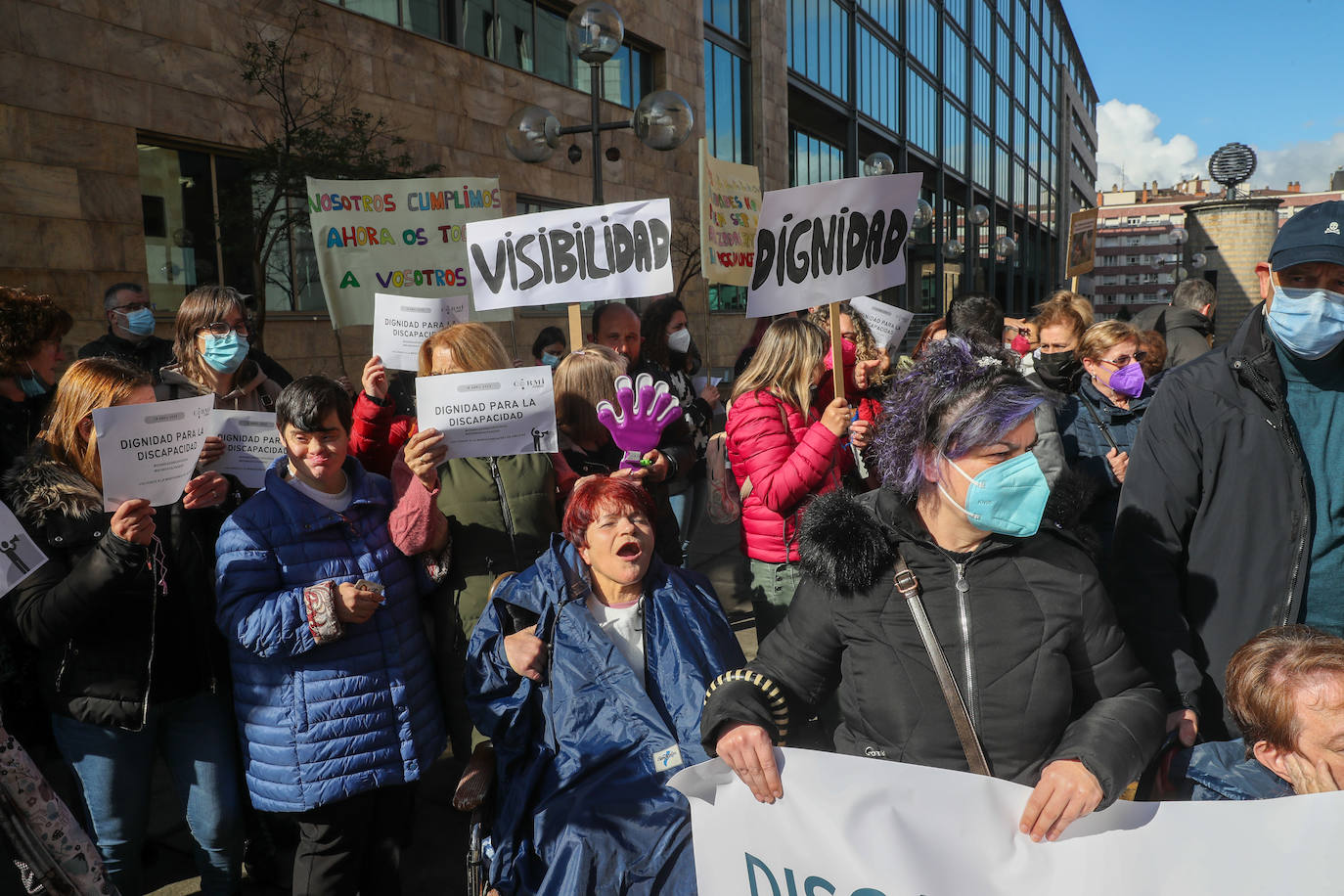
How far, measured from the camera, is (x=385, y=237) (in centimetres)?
566

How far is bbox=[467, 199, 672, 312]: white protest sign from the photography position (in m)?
4.50

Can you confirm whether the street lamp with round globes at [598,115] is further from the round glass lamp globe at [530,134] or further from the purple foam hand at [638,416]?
the purple foam hand at [638,416]

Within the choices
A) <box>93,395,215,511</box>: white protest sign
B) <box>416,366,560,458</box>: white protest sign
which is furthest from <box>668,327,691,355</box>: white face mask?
<box>93,395,215,511</box>: white protest sign

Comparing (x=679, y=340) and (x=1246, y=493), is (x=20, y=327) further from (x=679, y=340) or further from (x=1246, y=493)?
(x=1246, y=493)

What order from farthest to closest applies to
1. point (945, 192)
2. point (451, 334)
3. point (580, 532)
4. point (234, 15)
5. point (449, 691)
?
point (945, 192)
point (234, 15)
point (451, 334)
point (449, 691)
point (580, 532)

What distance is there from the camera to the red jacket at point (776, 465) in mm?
3396

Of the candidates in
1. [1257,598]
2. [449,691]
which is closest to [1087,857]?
[1257,598]

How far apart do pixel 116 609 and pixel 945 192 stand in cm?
4485

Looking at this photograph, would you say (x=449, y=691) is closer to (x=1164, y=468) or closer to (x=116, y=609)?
(x=116, y=609)

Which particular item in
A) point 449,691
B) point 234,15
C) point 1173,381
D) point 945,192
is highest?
point 945,192

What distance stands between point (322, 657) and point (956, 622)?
186 cm

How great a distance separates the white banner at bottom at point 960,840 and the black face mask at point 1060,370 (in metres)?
3.24

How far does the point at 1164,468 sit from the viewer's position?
230 centimetres

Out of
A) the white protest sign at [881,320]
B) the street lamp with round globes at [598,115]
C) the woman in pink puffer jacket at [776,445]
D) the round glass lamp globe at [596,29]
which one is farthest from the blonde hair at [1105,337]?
the round glass lamp globe at [596,29]
